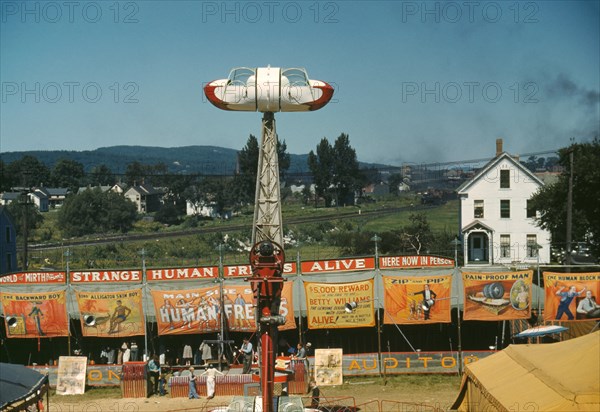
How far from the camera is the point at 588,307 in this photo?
112 feet

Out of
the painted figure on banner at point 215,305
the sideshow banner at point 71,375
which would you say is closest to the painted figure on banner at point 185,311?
the painted figure on banner at point 215,305

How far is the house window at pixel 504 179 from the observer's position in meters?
71.6

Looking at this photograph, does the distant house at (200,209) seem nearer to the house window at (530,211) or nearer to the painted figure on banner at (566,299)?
the house window at (530,211)

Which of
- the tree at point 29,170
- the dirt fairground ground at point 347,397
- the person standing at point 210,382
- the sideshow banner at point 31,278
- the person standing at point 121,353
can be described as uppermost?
the tree at point 29,170

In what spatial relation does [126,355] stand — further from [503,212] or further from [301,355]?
[503,212]

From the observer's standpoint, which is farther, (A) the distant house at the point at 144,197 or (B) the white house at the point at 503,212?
(A) the distant house at the point at 144,197

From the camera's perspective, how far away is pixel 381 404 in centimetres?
2939

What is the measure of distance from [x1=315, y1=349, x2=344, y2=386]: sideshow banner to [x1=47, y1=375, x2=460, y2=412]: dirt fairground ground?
0.40m

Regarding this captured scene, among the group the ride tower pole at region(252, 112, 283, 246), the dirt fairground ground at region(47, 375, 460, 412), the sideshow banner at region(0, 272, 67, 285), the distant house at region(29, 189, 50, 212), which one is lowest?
the dirt fairground ground at region(47, 375, 460, 412)

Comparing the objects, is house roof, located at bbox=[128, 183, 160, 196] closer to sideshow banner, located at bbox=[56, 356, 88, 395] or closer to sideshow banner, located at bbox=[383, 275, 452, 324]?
sideshow banner, located at bbox=[56, 356, 88, 395]

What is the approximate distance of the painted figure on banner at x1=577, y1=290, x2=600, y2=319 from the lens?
3397cm

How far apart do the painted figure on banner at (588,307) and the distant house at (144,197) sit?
142761mm

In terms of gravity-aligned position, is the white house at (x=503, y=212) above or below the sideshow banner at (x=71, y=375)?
above

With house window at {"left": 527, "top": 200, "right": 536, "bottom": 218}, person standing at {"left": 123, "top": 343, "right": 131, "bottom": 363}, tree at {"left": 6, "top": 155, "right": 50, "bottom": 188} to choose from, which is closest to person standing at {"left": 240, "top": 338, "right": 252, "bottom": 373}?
person standing at {"left": 123, "top": 343, "right": 131, "bottom": 363}
